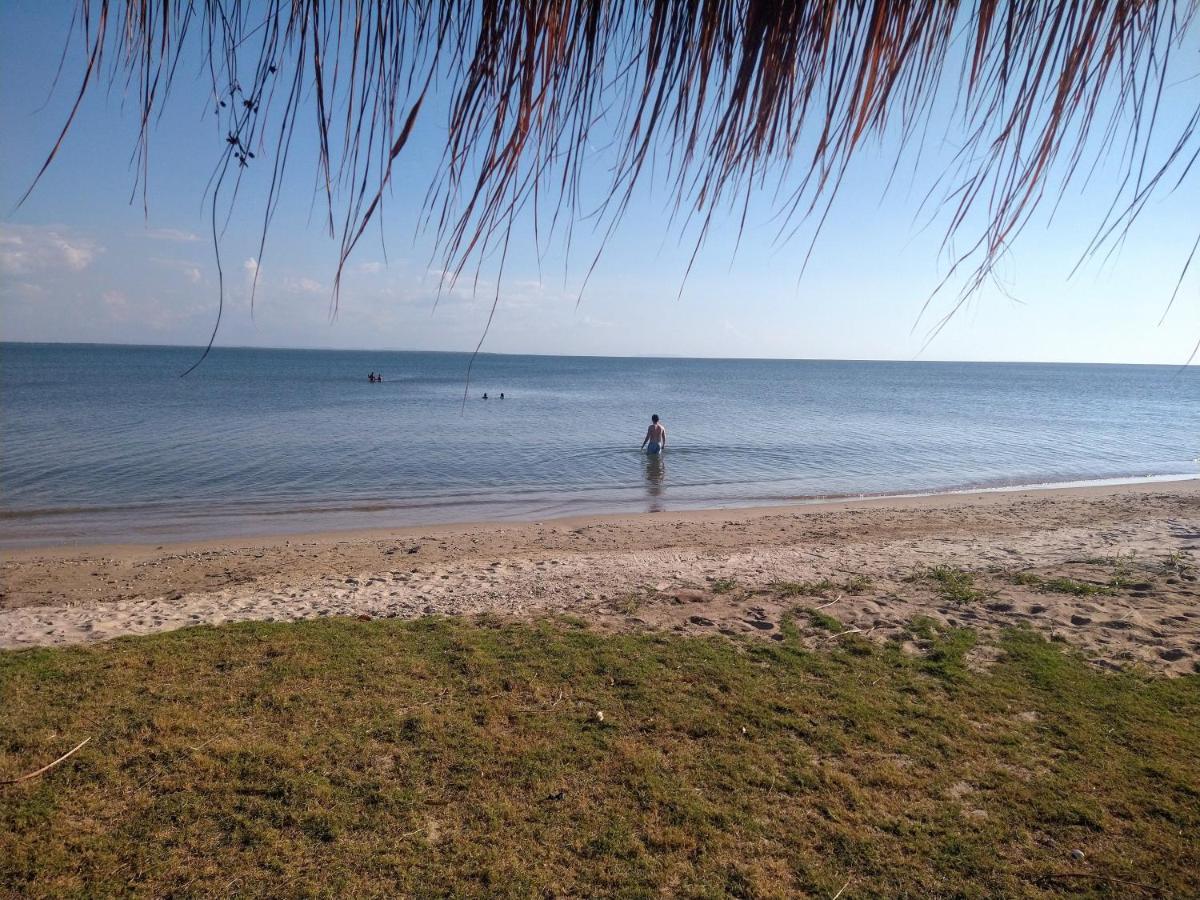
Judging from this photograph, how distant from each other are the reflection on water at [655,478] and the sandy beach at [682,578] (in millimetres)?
3661

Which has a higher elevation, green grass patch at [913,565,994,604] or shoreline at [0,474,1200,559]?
green grass patch at [913,565,994,604]

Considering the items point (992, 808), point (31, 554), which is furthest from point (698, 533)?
point (31, 554)

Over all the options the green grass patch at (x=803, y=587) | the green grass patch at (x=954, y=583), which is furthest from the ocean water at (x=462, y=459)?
→ the green grass patch at (x=954, y=583)

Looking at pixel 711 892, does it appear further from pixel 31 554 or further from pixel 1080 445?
pixel 1080 445

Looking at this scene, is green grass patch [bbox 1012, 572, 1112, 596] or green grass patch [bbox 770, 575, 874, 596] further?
green grass patch [bbox 770, 575, 874, 596]

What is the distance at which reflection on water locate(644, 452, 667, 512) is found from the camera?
1903 cm

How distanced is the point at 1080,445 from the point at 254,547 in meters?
35.9

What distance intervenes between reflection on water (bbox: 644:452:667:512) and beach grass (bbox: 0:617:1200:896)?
12.3 meters

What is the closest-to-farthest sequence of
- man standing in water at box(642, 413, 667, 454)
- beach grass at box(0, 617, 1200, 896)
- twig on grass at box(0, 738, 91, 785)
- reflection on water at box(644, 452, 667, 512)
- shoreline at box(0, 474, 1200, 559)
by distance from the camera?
beach grass at box(0, 617, 1200, 896) → twig on grass at box(0, 738, 91, 785) → shoreline at box(0, 474, 1200, 559) → reflection on water at box(644, 452, 667, 512) → man standing in water at box(642, 413, 667, 454)

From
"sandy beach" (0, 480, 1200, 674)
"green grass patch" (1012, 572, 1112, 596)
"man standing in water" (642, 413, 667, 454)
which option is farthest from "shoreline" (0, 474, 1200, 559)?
"green grass patch" (1012, 572, 1112, 596)

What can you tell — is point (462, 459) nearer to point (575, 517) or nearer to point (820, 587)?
point (575, 517)

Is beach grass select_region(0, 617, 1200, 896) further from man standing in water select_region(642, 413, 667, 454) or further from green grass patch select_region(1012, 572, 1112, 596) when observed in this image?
man standing in water select_region(642, 413, 667, 454)

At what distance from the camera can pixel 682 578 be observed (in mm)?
9297

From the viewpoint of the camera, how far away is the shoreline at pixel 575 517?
45.1 ft
